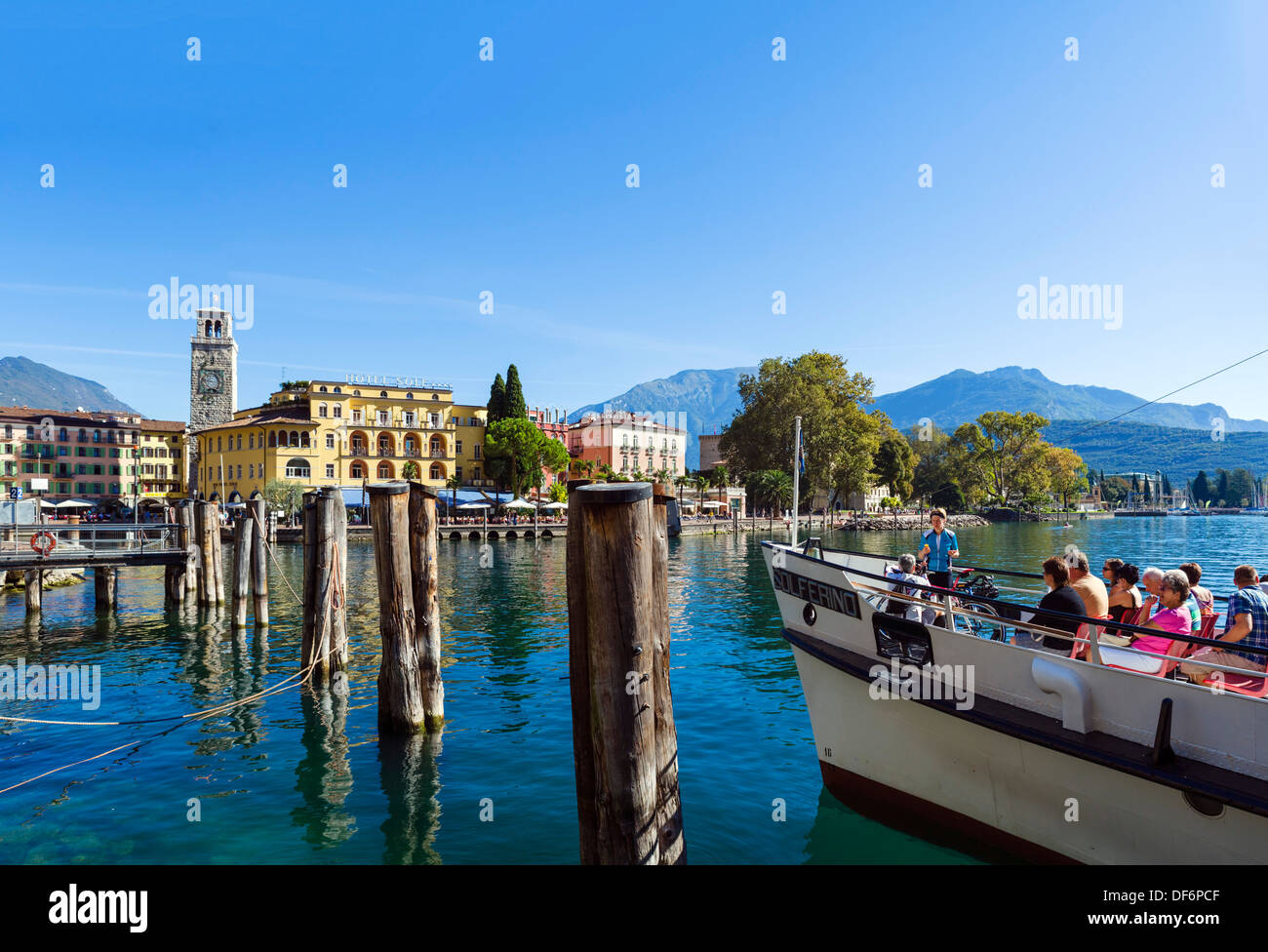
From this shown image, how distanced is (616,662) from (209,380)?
10945 centimetres

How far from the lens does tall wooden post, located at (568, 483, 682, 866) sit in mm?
4680

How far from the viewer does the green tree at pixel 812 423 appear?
258 feet

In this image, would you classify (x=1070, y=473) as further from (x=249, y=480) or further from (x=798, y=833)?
(x=798, y=833)

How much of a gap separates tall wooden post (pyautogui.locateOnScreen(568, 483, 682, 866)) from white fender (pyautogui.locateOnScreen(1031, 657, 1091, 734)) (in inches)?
137

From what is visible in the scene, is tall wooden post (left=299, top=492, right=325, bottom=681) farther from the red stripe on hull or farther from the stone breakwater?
the stone breakwater

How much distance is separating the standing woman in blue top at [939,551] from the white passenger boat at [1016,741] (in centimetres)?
59


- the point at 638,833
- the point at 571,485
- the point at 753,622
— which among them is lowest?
the point at 753,622

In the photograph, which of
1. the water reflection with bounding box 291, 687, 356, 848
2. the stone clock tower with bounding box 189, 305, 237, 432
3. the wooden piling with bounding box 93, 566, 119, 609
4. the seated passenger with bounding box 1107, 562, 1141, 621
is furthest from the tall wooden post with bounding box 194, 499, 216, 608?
the stone clock tower with bounding box 189, 305, 237, 432

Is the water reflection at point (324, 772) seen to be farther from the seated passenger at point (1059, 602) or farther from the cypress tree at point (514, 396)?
the cypress tree at point (514, 396)
